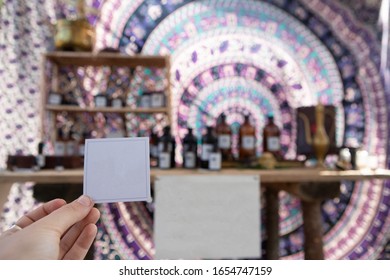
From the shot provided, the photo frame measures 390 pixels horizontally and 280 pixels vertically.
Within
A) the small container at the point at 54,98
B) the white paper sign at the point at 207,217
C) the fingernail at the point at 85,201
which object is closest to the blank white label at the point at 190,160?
the white paper sign at the point at 207,217

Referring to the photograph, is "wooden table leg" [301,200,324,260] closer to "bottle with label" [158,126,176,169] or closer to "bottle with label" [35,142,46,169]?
"bottle with label" [158,126,176,169]

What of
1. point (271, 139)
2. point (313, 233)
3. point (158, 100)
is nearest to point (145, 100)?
point (158, 100)

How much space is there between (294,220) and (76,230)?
1.55 m

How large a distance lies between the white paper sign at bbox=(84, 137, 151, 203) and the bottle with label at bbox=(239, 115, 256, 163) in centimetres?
106

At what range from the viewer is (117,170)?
1.71 feet

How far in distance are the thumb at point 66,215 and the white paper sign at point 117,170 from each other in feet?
0.08

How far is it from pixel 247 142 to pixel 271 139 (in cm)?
14

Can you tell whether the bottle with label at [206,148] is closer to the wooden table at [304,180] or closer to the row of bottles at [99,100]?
the wooden table at [304,180]

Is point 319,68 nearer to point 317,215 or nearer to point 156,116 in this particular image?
point 317,215

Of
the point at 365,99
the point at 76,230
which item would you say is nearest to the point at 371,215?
the point at 365,99

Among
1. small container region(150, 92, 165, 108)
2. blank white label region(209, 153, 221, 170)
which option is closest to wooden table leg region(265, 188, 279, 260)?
blank white label region(209, 153, 221, 170)

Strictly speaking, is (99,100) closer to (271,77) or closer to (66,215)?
(271,77)

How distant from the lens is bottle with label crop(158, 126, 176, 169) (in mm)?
1394

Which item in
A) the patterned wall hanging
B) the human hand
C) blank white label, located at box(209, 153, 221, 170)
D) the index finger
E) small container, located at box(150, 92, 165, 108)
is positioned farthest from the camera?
the patterned wall hanging
